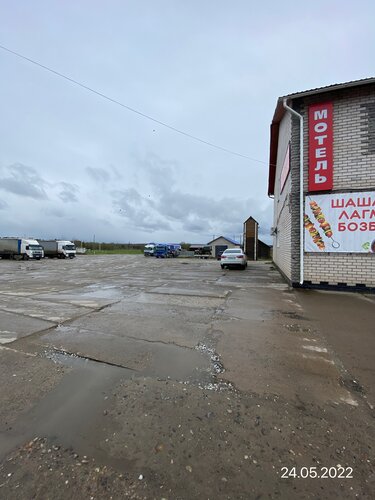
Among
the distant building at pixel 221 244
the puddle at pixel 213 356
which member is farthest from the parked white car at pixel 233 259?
the distant building at pixel 221 244

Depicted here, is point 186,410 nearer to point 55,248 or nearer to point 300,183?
point 300,183

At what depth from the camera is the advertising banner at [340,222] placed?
7.85 m

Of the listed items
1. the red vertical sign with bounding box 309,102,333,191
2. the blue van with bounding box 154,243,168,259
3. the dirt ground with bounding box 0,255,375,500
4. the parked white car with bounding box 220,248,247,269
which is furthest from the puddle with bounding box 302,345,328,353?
the blue van with bounding box 154,243,168,259

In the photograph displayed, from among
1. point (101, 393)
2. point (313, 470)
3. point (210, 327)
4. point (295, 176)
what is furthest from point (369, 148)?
point (101, 393)

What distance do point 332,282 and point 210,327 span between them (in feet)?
18.2

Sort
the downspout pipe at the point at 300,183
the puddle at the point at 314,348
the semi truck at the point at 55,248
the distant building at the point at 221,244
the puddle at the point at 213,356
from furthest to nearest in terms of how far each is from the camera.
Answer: the distant building at the point at 221,244 → the semi truck at the point at 55,248 → the downspout pipe at the point at 300,183 → the puddle at the point at 314,348 → the puddle at the point at 213,356

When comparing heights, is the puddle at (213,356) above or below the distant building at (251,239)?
below

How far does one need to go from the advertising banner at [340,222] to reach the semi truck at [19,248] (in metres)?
34.1

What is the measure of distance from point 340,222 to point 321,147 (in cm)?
250

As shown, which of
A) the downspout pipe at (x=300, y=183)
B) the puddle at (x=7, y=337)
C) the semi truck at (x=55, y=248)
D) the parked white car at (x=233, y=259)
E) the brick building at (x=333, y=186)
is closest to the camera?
the puddle at (x=7, y=337)
